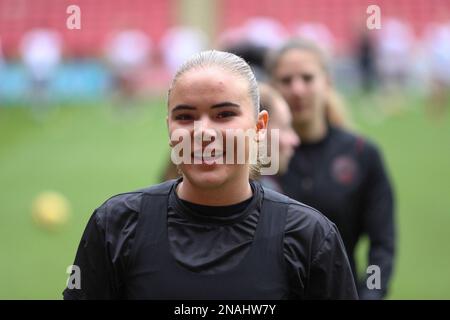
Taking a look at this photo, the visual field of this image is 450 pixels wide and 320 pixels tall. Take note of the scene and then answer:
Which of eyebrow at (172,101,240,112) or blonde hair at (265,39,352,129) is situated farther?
blonde hair at (265,39,352,129)

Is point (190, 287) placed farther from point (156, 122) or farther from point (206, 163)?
point (156, 122)

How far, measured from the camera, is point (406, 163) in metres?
14.7

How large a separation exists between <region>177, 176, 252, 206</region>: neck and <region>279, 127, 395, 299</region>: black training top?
2.08m

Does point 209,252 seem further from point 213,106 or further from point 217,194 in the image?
point 213,106

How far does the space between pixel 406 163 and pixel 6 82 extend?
11.8 metres

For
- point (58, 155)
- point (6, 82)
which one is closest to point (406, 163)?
point (58, 155)

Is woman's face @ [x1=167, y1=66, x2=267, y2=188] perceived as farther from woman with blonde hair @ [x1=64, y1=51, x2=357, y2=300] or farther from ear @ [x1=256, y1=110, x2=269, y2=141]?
ear @ [x1=256, y1=110, x2=269, y2=141]

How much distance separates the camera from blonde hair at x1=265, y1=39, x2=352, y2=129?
18.0 ft

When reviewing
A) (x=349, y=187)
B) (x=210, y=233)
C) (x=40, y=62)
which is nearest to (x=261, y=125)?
(x=210, y=233)

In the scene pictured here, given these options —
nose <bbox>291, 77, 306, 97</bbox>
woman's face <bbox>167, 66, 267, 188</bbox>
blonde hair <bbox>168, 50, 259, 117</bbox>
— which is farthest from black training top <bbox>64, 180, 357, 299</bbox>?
nose <bbox>291, 77, 306, 97</bbox>

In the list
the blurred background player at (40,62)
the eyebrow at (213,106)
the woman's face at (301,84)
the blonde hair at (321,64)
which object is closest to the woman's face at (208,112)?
the eyebrow at (213,106)

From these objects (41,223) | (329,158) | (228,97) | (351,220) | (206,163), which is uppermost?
(228,97)

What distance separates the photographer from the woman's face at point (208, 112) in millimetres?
2959

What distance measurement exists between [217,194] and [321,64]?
105 inches
